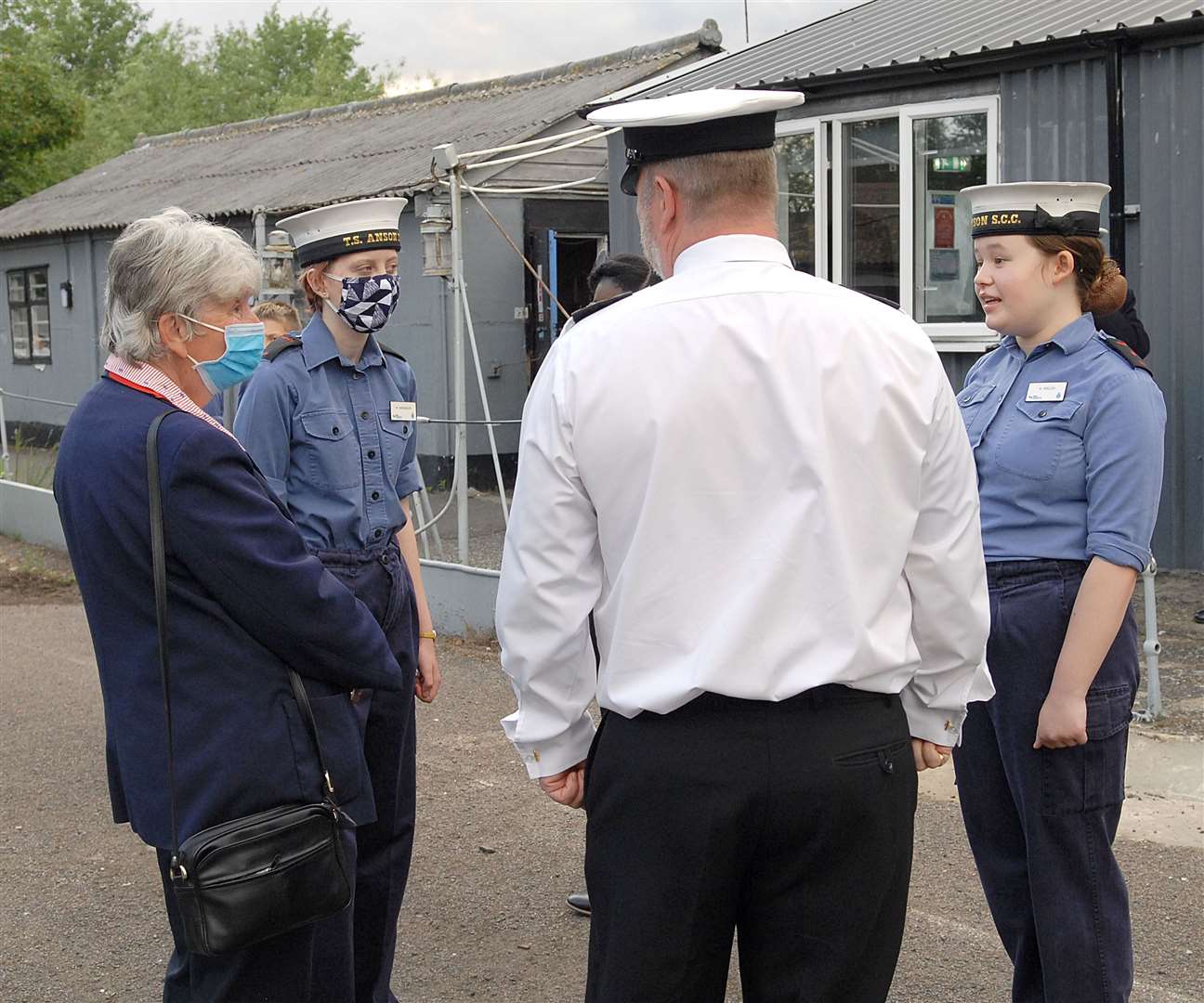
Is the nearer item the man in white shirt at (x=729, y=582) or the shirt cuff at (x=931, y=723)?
the man in white shirt at (x=729, y=582)

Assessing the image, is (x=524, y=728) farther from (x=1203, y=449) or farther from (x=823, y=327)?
(x=1203, y=449)

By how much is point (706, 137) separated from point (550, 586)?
760mm

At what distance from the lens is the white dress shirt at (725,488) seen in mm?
2199

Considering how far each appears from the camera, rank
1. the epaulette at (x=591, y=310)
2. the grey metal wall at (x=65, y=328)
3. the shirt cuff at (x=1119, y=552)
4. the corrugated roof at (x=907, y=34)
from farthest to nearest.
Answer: the grey metal wall at (x=65, y=328), the corrugated roof at (x=907, y=34), the shirt cuff at (x=1119, y=552), the epaulette at (x=591, y=310)

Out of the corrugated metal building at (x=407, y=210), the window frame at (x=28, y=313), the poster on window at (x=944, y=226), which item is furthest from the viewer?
the window frame at (x=28, y=313)

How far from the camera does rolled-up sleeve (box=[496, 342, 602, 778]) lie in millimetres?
2275

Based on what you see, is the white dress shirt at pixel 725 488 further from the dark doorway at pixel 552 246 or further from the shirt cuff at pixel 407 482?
the dark doorway at pixel 552 246

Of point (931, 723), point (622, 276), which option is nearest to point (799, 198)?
point (622, 276)

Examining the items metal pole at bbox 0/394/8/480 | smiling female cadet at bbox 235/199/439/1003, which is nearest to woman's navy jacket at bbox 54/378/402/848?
smiling female cadet at bbox 235/199/439/1003

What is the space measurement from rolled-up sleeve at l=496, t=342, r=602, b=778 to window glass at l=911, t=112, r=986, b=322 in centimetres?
827

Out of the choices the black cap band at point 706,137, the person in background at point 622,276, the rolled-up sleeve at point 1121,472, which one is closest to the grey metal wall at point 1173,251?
the person in background at point 622,276

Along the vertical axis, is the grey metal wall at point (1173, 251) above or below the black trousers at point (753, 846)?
above

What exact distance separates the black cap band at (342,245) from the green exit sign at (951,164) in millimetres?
7188

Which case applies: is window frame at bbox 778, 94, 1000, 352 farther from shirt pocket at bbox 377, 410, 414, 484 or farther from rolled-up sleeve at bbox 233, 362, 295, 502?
rolled-up sleeve at bbox 233, 362, 295, 502
